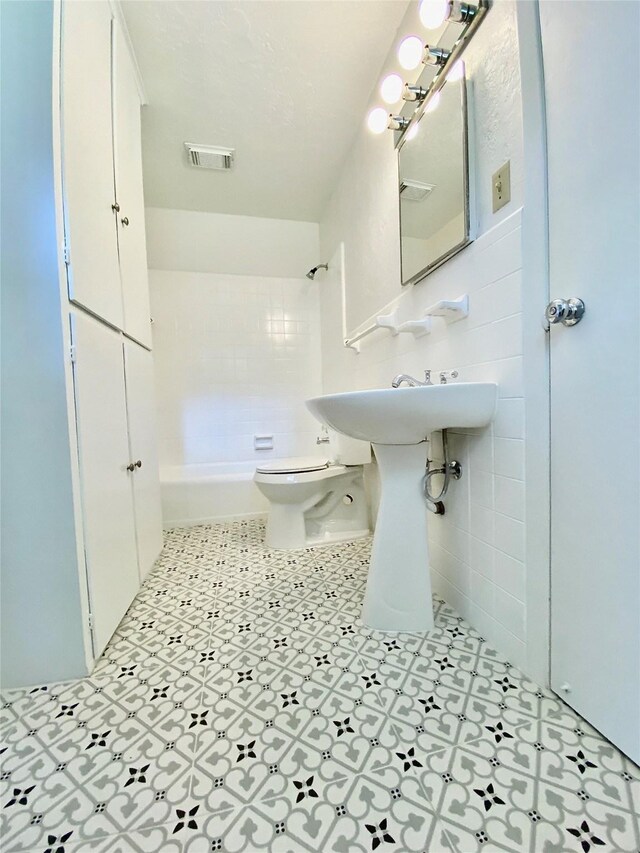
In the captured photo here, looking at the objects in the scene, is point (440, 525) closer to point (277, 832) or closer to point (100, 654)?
point (277, 832)

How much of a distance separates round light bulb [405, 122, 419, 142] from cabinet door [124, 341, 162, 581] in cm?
137

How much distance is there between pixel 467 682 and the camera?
89cm

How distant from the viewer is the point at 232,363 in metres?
2.72

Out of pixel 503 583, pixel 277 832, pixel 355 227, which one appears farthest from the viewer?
pixel 355 227

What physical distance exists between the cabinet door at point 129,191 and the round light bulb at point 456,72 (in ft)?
3.93

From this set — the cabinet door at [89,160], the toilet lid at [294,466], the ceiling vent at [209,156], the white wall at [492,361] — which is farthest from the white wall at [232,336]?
the white wall at [492,361]

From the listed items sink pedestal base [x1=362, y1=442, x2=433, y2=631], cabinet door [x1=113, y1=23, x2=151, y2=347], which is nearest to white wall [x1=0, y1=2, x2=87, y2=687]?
cabinet door [x1=113, y1=23, x2=151, y2=347]

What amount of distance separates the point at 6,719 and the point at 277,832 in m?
0.72

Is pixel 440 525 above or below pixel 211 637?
above

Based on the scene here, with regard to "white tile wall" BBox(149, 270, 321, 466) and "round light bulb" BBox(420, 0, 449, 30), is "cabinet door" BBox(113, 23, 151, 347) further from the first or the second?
"round light bulb" BBox(420, 0, 449, 30)

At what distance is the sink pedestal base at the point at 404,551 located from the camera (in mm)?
1098

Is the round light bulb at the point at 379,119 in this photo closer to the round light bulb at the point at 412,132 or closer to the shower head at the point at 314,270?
the round light bulb at the point at 412,132

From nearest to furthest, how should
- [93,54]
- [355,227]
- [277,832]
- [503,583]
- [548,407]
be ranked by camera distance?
[277,832], [548,407], [503,583], [93,54], [355,227]

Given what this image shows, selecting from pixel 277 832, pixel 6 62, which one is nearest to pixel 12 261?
pixel 6 62
